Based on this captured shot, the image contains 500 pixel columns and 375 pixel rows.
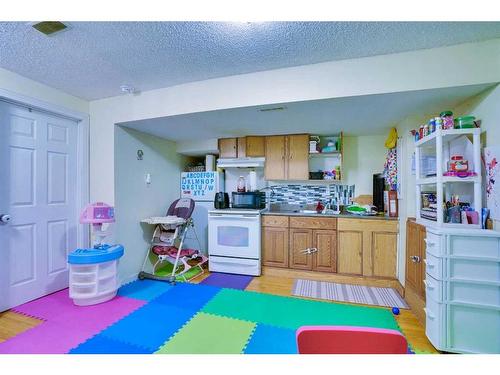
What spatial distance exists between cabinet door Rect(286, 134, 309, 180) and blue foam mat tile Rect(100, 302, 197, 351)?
2.28 meters

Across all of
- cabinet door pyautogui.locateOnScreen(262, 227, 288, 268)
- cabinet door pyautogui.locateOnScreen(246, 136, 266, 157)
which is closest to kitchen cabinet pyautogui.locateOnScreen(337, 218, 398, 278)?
cabinet door pyautogui.locateOnScreen(262, 227, 288, 268)

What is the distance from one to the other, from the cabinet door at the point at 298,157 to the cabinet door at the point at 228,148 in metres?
0.89

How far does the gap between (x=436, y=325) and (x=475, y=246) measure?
2.16 feet

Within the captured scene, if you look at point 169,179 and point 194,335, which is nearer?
point 194,335

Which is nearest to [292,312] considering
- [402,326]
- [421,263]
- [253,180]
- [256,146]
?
[402,326]

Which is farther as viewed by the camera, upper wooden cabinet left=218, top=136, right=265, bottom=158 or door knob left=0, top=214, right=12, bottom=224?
upper wooden cabinet left=218, top=136, right=265, bottom=158

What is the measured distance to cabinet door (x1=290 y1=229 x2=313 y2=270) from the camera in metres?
3.12

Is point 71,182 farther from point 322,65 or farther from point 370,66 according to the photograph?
point 370,66

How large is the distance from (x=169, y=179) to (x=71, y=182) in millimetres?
1351

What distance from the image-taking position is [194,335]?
72.8 inches

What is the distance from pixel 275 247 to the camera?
3260 mm

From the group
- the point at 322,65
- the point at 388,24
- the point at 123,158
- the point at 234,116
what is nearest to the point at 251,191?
the point at 234,116

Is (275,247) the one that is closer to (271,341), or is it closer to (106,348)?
(271,341)

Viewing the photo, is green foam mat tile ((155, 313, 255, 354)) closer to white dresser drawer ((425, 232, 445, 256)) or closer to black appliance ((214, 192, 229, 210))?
white dresser drawer ((425, 232, 445, 256))
